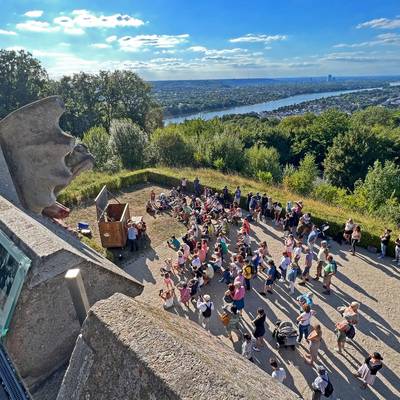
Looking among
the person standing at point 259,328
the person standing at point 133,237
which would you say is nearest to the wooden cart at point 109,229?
the person standing at point 133,237

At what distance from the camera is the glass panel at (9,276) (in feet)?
12.3

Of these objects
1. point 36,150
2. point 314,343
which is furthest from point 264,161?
point 36,150

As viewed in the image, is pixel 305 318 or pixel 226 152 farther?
pixel 226 152

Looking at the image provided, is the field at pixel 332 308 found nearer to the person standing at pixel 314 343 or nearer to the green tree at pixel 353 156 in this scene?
the person standing at pixel 314 343

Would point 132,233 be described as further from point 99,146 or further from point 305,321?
point 99,146

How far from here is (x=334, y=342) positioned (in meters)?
10.8

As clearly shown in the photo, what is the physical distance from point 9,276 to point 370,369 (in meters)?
9.29

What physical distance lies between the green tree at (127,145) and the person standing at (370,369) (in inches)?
1088

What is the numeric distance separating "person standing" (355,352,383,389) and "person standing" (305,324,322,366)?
1.24 m

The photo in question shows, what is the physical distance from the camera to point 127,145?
33.6m

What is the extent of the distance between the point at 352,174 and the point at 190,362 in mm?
46763

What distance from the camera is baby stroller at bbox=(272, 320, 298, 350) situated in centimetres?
1045

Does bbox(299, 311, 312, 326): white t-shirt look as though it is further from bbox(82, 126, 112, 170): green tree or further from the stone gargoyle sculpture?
bbox(82, 126, 112, 170): green tree

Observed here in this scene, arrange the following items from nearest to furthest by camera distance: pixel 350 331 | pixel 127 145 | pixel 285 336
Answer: pixel 350 331
pixel 285 336
pixel 127 145
